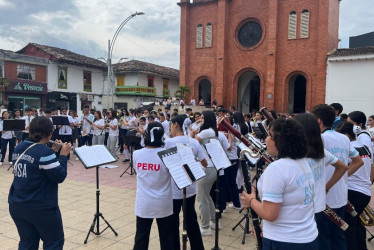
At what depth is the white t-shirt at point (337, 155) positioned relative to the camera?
3344 mm

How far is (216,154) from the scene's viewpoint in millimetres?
4195

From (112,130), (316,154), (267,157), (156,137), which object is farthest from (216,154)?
(112,130)

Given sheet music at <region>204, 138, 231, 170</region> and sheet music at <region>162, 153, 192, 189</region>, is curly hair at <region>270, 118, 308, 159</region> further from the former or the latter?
sheet music at <region>204, 138, 231, 170</region>

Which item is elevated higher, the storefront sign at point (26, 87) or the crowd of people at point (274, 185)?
the storefront sign at point (26, 87)

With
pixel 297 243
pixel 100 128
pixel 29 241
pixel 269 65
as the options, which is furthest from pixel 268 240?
pixel 269 65

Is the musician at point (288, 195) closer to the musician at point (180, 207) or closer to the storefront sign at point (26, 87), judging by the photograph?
the musician at point (180, 207)

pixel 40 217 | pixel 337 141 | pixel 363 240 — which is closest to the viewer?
pixel 40 217

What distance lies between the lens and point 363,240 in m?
3.95

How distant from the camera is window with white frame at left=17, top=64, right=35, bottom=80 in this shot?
28.2 metres

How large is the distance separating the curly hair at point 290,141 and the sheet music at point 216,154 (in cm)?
185

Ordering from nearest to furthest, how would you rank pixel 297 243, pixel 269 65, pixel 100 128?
pixel 297 243 → pixel 100 128 → pixel 269 65

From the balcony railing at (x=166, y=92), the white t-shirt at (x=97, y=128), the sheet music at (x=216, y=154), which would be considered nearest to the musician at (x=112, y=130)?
the white t-shirt at (x=97, y=128)

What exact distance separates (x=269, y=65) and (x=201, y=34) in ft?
23.4

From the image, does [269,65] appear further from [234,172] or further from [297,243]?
[297,243]
